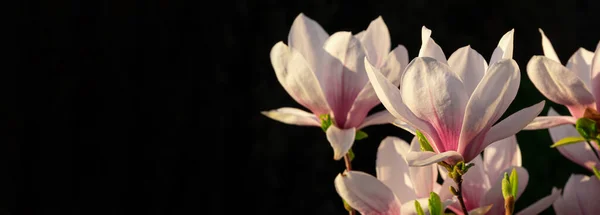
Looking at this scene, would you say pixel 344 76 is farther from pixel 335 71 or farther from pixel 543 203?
pixel 543 203

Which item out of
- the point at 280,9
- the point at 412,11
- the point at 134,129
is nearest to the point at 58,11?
the point at 134,129

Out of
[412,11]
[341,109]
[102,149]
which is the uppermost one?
[412,11]


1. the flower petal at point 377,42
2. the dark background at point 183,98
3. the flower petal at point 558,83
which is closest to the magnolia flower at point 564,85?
the flower petal at point 558,83

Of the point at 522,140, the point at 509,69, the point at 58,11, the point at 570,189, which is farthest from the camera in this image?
the point at 58,11

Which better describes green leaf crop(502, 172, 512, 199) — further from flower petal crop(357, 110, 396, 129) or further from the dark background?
the dark background

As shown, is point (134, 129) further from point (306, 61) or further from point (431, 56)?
point (431, 56)

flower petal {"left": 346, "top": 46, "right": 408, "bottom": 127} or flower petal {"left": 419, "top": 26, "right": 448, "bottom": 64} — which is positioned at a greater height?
flower petal {"left": 419, "top": 26, "right": 448, "bottom": 64}

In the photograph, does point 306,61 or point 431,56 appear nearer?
point 431,56

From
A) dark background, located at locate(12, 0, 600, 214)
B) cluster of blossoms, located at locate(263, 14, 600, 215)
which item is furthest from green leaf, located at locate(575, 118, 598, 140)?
dark background, located at locate(12, 0, 600, 214)
